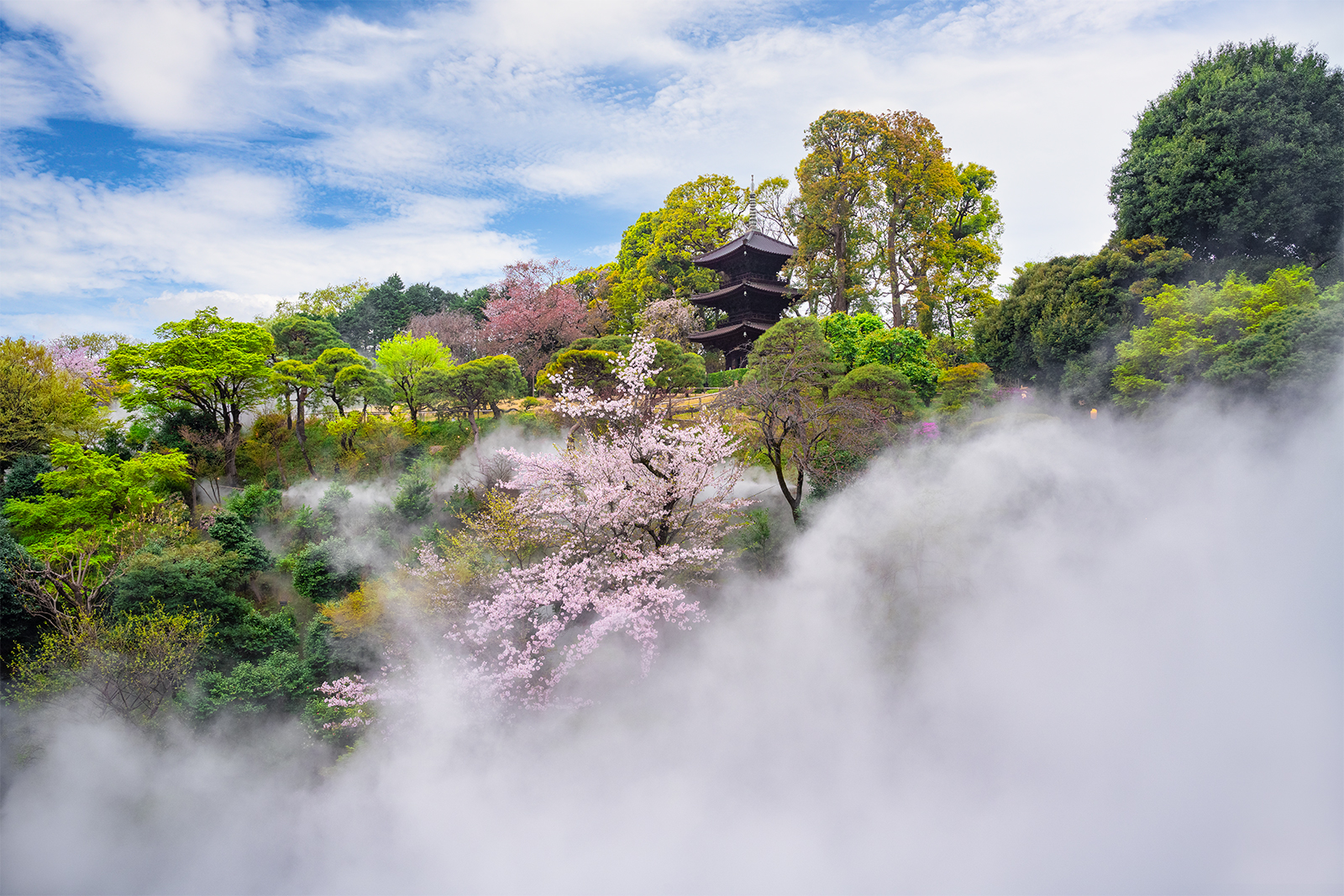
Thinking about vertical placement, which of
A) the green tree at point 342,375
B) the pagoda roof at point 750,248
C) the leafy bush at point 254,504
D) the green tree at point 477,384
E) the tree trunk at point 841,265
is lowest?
the leafy bush at point 254,504

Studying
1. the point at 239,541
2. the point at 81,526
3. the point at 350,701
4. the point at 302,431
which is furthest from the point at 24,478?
the point at 350,701

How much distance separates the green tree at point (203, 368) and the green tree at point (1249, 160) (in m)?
24.8

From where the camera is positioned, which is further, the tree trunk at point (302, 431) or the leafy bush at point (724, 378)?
the leafy bush at point (724, 378)

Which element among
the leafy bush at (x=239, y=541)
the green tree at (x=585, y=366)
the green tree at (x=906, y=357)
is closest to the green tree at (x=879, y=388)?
the green tree at (x=906, y=357)

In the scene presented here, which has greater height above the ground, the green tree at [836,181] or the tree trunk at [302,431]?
the green tree at [836,181]

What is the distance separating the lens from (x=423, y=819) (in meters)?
10.1

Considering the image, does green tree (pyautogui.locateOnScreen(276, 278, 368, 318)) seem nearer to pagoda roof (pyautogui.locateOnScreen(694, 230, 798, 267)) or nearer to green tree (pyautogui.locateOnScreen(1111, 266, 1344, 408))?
pagoda roof (pyautogui.locateOnScreen(694, 230, 798, 267))

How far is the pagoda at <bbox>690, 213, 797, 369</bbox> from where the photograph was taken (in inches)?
1014

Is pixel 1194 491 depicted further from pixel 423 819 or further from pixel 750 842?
pixel 423 819

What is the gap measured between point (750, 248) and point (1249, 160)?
51.5ft

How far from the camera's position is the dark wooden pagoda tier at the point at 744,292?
25.8m

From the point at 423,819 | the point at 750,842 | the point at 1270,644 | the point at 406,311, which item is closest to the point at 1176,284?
the point at 1270,644

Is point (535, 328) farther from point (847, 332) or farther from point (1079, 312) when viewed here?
point (1079, 312)

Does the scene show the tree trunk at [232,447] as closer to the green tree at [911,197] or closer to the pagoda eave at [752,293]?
the pagoda eave at [752,293]
